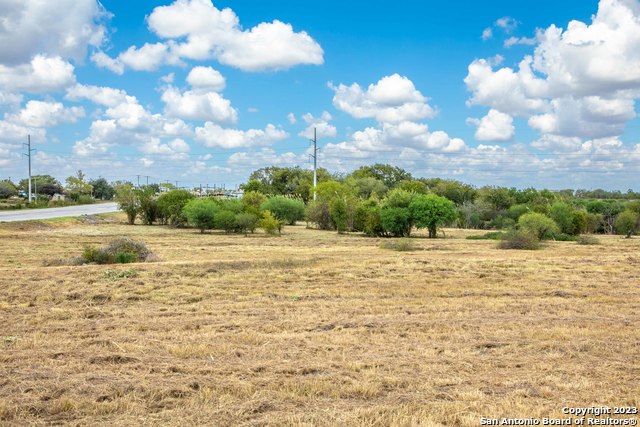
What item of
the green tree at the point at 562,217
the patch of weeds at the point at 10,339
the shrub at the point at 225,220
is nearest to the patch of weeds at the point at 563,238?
the green tree at the point at 562,217

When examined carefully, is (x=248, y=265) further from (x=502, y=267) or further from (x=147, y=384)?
(x=147, y=384)

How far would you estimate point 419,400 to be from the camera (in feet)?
26.1

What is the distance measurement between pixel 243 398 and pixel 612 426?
5059 mm

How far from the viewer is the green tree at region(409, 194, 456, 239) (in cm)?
5716

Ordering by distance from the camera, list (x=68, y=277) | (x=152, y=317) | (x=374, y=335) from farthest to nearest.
Answer: (x=68, y=277) → (x=152, y=317) → (x=374, y=335)

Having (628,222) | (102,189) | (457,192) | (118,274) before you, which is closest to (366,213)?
(628,222)

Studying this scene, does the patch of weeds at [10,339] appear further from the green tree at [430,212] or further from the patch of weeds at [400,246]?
the green tree at [430,212]

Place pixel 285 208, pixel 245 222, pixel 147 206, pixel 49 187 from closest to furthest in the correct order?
1. pixel 245 222
2. pixel 147 206
3. pixel 285 208
4. pixel 49 187

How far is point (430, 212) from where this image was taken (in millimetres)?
57250

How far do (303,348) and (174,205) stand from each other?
5803 cm

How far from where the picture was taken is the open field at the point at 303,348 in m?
7.60

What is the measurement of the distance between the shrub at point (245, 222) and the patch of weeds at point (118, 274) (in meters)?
36.5

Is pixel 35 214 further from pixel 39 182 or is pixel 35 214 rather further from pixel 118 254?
pixel 39 182

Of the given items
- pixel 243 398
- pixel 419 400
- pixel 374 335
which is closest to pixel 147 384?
pixel 243 398
